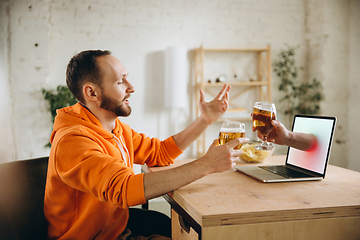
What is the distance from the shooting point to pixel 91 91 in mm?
1387

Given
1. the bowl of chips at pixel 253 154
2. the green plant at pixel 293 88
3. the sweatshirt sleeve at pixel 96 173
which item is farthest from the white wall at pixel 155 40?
the sweatshirt sleeve at pixel 96 173

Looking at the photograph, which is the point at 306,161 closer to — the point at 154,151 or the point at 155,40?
the point at 154,151

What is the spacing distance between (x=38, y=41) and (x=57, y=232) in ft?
9.64

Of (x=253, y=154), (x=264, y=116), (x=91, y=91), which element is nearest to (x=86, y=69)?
(x=91, y=91)

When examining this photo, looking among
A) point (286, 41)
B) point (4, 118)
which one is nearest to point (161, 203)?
point (4, 118)

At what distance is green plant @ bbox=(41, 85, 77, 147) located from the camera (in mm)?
3391

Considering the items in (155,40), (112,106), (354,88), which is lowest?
(112,106)

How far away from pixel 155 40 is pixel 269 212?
3315mm

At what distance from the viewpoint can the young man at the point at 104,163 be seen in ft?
3.30

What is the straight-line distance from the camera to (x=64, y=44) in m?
3.65

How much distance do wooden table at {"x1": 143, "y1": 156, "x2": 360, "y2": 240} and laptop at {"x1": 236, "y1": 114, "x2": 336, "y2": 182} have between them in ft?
0.50

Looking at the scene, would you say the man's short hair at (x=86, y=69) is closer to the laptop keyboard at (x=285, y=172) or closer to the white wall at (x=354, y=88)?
the laptop keyboard at (x=285, y=172)

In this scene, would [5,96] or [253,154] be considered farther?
[5,96]

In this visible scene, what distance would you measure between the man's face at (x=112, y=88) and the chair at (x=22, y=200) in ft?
1.36
